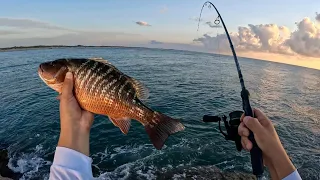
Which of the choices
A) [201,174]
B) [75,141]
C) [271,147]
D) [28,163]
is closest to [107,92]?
[75,141]

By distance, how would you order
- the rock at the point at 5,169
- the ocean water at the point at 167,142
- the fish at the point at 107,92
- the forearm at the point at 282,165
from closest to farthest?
the forearm at the point at 282,165, the fish at the point at 107,92, the rock at the point at 5,169, the ocean water at the point at 167,142

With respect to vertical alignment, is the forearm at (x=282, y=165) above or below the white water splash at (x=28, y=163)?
above

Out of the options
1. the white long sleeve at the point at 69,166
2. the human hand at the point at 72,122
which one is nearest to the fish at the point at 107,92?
the human hand at the point at 72,122

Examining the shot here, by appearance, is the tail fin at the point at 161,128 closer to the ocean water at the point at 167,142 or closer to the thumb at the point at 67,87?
the thumb at the point at 67,87

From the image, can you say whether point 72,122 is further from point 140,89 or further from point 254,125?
point 254,125

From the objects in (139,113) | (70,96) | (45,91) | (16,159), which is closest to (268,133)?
(139,113)

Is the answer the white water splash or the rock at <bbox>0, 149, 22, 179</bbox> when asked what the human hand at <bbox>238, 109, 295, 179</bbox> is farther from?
the rock at <bbox>0, 149, 22, 179</bbox>

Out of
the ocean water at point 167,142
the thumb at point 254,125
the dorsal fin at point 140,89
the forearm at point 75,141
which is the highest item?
the dorsal fin at point 140,89
